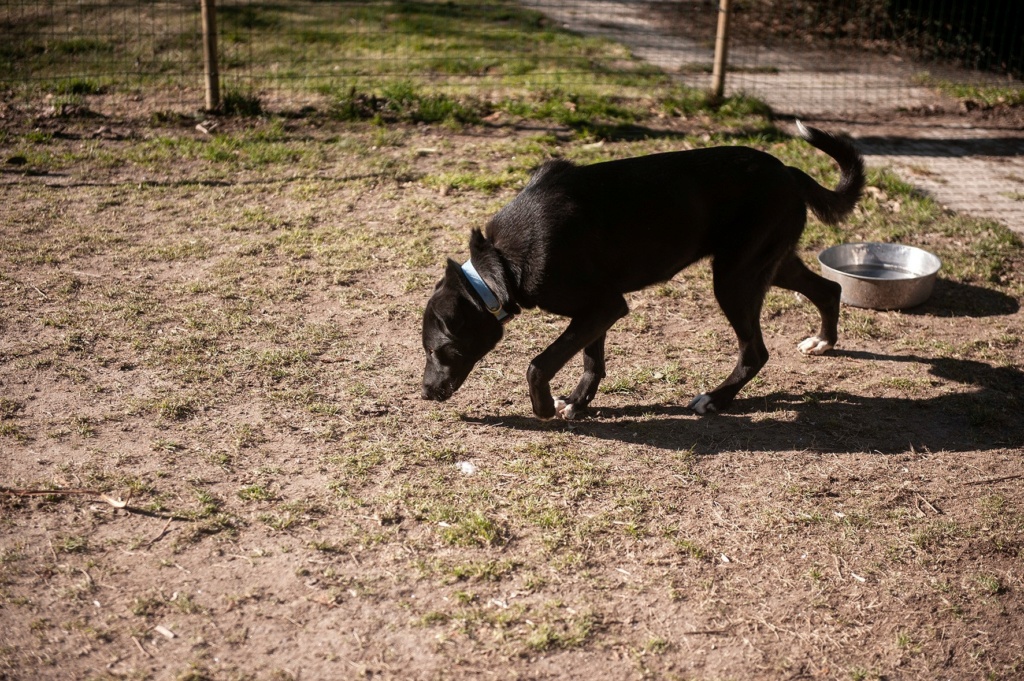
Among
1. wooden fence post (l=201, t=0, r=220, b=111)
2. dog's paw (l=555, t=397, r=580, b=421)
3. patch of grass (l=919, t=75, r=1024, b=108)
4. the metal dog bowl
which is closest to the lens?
dog's paw (l=555, t=397, r=580, b=421)

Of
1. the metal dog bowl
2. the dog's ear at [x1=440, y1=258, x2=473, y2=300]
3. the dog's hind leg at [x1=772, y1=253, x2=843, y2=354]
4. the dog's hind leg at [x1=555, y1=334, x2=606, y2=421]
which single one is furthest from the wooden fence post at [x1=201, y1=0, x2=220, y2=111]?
the dog's hind leg at [x1=772, y1=253, x2=843, y2=354]

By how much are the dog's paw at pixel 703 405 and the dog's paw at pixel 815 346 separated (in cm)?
96

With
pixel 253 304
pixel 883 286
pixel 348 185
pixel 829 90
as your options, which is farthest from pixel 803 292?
pixel 829 90

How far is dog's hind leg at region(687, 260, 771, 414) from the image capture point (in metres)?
4.77

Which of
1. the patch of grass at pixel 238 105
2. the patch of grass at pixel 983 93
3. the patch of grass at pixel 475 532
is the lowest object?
the patch of grass at pixel 475 532

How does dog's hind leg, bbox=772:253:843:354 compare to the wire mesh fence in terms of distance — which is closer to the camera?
dog's hind leg, bbox=772:253:843:354

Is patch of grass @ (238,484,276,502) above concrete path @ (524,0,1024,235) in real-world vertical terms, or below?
below

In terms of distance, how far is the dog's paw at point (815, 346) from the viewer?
5.42 metres

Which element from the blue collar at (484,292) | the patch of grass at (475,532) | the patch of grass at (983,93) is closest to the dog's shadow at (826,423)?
the blue collar at (484,292)

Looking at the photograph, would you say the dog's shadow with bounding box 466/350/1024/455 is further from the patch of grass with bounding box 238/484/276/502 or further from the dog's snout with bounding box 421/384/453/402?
the patch of grass with bounding box 238/484/276/502

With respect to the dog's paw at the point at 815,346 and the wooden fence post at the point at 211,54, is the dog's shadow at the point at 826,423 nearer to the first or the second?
the dog's paw at the point at 815,346

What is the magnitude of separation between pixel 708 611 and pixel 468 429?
1.57 metres

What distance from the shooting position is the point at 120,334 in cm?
525

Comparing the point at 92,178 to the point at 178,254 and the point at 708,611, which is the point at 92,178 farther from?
the point at 708,611
